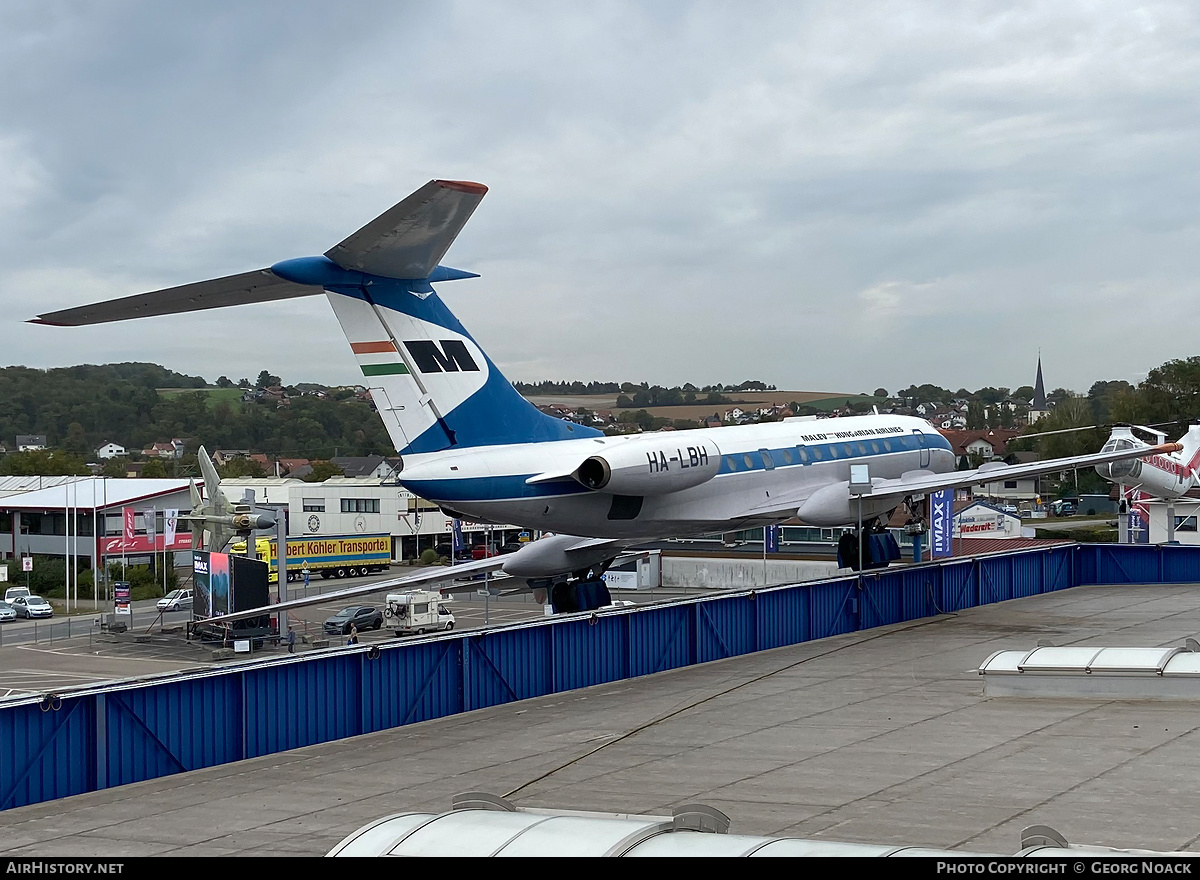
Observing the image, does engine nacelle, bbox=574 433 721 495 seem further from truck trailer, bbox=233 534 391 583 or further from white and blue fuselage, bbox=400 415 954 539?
truck trailer, bbox=233 534 391 583

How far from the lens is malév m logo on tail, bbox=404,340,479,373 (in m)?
21.2

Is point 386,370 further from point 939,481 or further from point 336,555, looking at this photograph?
point 336,555

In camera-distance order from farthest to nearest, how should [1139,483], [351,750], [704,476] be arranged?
[1139,483]
[704,476]
[351,750]

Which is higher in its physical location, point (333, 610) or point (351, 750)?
point (351, 750)

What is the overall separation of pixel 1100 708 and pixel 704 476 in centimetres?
887

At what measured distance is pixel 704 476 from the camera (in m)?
23.9

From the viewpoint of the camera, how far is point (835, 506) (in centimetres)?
2898

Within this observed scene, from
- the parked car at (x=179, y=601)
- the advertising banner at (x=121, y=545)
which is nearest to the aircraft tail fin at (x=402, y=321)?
the parked car at (x=179, y=601)

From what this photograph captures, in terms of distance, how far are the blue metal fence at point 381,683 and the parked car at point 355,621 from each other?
28.3m

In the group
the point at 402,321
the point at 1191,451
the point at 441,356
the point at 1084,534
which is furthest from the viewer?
the point at 1084,534

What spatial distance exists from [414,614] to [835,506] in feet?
84.4

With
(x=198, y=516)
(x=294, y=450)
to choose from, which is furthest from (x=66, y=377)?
(x=198, y=516)

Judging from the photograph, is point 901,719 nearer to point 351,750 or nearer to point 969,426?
point 351,750

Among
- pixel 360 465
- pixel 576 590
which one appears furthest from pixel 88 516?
pixel 360 465
